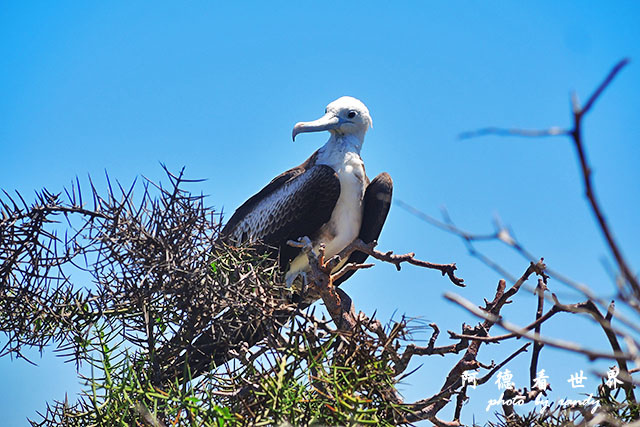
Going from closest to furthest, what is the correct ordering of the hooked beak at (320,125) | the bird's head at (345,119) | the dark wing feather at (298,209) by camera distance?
the dark wing feather at (298,209) < the hooked beak at (320,125) < the bird's head at (345,119)

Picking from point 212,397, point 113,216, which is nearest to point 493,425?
point 212,397

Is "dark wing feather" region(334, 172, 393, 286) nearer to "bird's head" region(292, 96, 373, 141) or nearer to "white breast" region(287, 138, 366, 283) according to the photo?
"white breast" region(287, 138, 366, 283)

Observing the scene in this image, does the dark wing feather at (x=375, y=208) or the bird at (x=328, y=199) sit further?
the dark wing feather at (x=375, y=208)

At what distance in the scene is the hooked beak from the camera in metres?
4.34

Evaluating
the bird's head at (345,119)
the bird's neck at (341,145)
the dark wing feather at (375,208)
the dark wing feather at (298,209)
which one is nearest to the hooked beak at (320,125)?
the bird's head at (345,119)

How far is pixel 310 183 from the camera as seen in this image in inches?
168

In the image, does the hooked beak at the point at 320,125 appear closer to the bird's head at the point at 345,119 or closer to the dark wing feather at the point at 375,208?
the bird's head at the point at 345,119

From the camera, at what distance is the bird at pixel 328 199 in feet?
13.8

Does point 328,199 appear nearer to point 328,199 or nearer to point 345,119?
point 328,199

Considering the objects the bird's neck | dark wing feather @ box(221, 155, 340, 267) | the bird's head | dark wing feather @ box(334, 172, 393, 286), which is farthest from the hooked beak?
dark wing feather @ box(334, 172, 393, 286)

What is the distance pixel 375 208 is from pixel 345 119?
2.07ft

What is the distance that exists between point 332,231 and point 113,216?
2.32m

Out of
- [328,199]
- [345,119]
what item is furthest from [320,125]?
[328,199]

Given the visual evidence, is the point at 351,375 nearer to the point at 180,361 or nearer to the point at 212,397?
the point at 212,397
